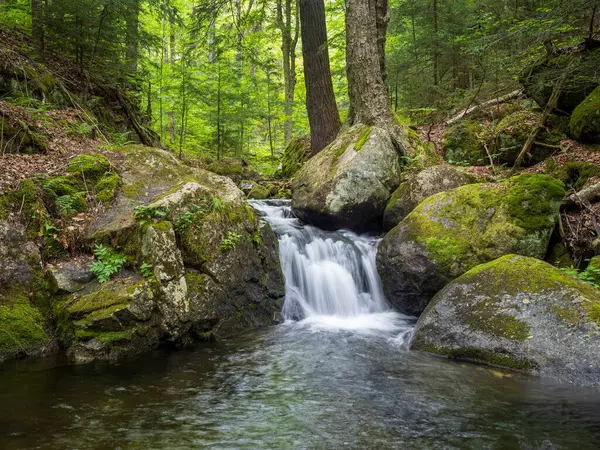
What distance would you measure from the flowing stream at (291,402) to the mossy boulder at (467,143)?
18.7ft

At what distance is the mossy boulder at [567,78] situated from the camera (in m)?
7.49

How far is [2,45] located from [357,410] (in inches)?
378

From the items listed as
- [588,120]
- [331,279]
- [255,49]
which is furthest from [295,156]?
[588,120]

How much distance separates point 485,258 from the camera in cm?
646

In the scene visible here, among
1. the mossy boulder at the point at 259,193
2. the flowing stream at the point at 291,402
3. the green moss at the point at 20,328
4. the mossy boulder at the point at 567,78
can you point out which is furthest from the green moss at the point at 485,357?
the mossy boulder at the point at 259,193

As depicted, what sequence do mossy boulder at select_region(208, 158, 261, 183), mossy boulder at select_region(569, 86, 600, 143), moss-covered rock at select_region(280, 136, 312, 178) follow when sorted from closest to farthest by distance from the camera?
mossy boulder at select_region(569, 86, 600, 143) < mossy boulder at select_region(208, 158, 261, 183) < moss-covered rock at select_region(280, 136, 312, 178)

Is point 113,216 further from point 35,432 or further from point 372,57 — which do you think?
point 372,57

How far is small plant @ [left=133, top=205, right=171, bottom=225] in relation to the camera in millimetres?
5902

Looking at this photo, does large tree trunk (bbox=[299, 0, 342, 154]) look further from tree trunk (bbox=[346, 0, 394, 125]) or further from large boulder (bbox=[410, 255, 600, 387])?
large boulder (bbox=[410, 255, 600, 387])

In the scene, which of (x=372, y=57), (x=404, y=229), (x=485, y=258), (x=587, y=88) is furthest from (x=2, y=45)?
(x=587, y=88)

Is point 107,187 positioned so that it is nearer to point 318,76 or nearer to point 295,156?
point 318,76

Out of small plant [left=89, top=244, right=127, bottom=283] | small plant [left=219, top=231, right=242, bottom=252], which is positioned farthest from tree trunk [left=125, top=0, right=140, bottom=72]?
small plant [left=89, top=244, right=127, bottom=283]

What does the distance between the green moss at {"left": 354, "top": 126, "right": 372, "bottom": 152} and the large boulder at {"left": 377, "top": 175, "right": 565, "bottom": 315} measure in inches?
98.1

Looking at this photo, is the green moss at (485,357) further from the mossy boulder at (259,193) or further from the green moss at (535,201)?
the mossy boulder at (259,193)
